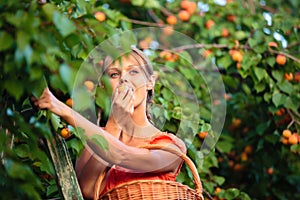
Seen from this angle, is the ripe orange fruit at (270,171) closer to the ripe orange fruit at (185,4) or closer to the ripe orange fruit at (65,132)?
the ripe orange fruit at (185,4)

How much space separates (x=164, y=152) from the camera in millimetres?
2947

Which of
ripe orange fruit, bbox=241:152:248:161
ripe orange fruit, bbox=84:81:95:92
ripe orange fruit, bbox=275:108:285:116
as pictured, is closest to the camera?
ripe orange fruit, bbox=84:81:95:92

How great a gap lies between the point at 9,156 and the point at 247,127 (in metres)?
3.54

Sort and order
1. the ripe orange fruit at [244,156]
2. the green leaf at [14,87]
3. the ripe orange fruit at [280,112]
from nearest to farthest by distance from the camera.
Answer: the green leaf at [14,87]
the ripe orange fruit at [280,112]
the ripe orange fruit at [244,156]

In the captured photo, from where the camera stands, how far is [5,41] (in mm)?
2475

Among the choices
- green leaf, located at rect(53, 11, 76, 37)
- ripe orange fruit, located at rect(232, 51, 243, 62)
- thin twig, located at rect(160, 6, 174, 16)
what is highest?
green leaf, located at rect(53, 11, 76, 37)

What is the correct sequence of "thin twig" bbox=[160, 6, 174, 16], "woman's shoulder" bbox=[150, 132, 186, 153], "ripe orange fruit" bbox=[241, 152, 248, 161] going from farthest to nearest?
"thin twig" bbox=[160, 6, 174, 16]
"ripe orange fruit" bbox=[241, 152, 248, 161]
"woman's shoulder" bbox=[150, 132, 186, 153]

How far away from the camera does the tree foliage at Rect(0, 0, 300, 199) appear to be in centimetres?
251

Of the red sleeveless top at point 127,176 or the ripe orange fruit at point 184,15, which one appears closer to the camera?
the red sleeveless top at point 127,176

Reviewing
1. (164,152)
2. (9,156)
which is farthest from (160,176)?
(9,156)

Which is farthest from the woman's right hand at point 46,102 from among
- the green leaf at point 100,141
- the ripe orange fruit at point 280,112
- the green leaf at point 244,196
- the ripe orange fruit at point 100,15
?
the ripe orange fruit at point 280,112

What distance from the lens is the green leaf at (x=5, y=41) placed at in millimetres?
2463

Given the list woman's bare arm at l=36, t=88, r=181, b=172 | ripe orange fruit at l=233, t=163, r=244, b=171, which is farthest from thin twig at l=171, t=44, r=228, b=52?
woman's bare arm at l=36, t=88, r=181, b=172

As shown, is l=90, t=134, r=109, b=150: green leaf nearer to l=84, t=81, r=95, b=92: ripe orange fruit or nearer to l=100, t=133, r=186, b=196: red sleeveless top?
l=100, t=133, r=186, b=196: red sleeveless top
